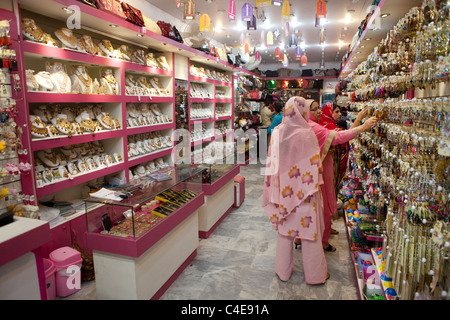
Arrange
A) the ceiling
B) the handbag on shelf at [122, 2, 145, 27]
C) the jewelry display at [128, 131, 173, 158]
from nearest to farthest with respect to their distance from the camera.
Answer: the handbag on shelf at [122, 2, 145, 27]
the jewelry display at [128, 131, 173, 158]
the ceiling

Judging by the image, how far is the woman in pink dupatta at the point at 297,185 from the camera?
2521mm

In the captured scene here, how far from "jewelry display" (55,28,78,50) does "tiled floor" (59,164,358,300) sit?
233cm

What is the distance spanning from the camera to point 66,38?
3107mm

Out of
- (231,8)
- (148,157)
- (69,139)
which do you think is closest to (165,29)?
(231,8)

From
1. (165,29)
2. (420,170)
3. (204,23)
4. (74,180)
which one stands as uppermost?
(204,23)

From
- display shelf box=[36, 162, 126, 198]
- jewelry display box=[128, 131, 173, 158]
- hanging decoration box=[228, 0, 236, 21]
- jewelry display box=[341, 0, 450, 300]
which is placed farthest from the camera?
jewelry display box=[128, 131, 173, 158]

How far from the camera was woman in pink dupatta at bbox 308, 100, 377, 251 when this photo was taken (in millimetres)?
2813

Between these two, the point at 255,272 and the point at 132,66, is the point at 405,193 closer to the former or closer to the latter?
the point at 255,272

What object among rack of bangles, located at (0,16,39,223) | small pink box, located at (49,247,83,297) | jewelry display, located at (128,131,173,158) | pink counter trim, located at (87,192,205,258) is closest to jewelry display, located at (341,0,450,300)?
pink counter trim, located at (87,192,205,258)

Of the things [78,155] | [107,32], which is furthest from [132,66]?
[78,155]

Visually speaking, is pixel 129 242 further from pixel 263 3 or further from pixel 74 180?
pixel 263 3

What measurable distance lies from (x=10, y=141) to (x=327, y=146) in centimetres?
266

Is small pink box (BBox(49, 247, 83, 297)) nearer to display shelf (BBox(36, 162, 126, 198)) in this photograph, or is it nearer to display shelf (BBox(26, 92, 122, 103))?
display shelf (BBox(36, 162, 126, 198))
